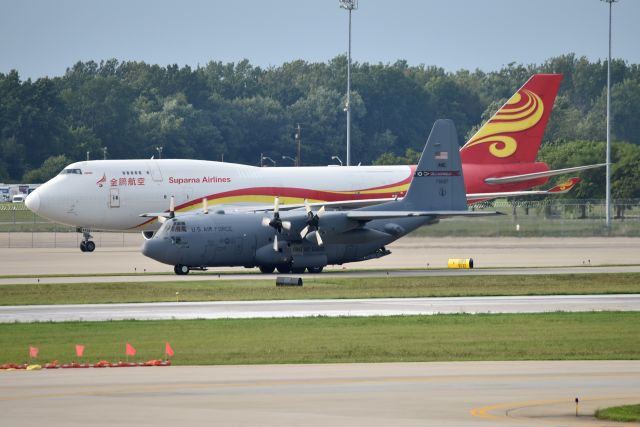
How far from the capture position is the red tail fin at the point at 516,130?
2557 inches

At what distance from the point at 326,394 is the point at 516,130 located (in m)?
46.6

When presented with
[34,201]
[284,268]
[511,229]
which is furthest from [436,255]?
[34,201]

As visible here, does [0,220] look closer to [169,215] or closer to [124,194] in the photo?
[124,194]

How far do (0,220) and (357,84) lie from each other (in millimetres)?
85326

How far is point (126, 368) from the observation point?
23.9 metres

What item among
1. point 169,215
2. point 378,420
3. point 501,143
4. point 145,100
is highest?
point 145,100

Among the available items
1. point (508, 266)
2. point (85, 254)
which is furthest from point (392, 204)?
point (85, 254)

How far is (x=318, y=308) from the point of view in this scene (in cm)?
3612

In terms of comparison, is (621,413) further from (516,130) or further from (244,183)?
(516,130)

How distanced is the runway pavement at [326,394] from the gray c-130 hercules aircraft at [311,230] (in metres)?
24.1

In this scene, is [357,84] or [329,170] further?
→ [357,84]

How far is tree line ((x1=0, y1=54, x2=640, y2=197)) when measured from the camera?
5295 inches

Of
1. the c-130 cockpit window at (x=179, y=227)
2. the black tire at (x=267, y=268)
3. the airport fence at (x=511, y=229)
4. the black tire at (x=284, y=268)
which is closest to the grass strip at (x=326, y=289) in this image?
the c-130 cockpit window at (x=179, y=227)

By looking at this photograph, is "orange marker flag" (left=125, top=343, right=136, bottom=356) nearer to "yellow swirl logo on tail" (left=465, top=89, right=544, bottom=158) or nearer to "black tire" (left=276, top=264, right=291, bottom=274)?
"black tire" (left=276, top=264, right=291, bottom=274)
